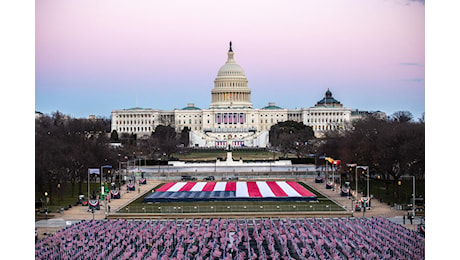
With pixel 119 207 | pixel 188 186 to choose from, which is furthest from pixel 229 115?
pixel 119 207

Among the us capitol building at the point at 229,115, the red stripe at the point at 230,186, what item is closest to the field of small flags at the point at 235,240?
the red stripe at the point at 230,186

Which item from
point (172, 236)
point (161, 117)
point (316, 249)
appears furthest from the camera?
point (161, 117)

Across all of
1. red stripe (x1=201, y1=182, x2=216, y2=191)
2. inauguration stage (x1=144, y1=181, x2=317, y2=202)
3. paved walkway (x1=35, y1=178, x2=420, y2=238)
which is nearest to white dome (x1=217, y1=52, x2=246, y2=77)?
inauguration stage (x1=144, y1=181, x2=317, y2=202)

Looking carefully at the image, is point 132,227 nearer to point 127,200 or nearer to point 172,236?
point 172,236

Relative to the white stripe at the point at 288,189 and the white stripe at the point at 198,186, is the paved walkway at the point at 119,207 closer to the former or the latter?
the white stripe at the point at 288,189

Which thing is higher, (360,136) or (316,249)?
(360,136)

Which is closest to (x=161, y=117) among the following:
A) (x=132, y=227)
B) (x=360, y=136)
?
(x=360, y=136)

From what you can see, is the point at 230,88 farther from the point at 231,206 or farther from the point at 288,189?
the point at 231,206
